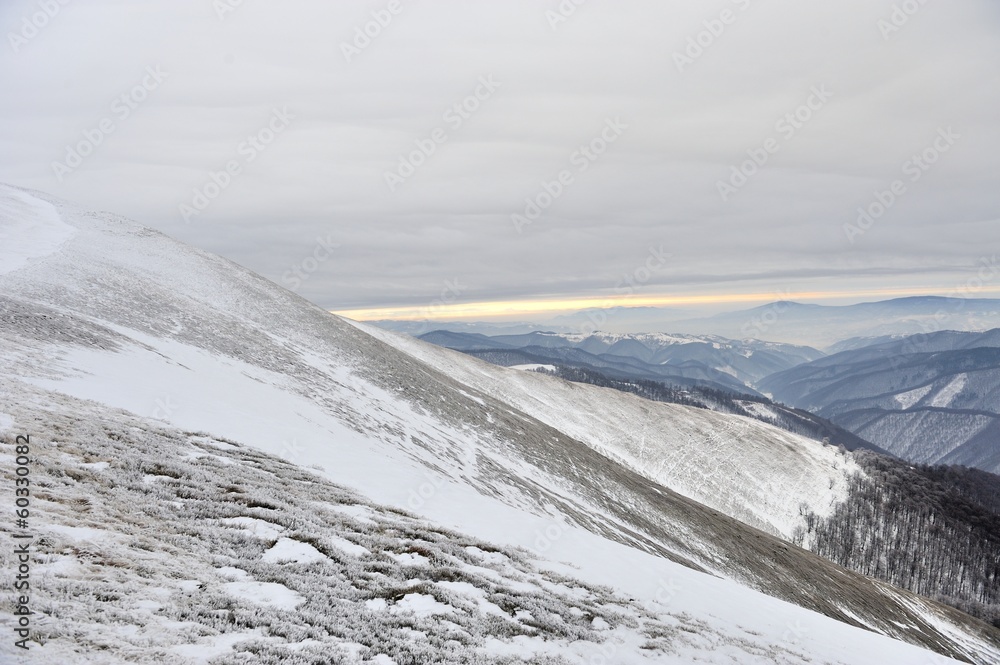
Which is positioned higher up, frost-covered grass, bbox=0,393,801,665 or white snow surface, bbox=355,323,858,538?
white snow surface, bbox=355,323,858,538

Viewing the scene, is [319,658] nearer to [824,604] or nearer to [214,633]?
[214,633]

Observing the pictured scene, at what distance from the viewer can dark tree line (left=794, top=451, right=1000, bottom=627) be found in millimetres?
120856

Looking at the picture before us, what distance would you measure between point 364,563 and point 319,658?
148 inches

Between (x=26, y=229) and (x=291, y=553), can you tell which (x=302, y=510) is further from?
(x=26, y=229)

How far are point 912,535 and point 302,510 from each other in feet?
564

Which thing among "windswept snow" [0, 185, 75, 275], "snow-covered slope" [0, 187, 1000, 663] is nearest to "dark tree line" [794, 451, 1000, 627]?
"snow-covered slope" [0, 187, 1000, 663]

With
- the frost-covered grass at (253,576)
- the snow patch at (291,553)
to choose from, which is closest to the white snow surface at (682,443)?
A: the frost-covered grass at (253,576)

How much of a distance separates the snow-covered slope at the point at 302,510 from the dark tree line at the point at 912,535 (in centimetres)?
7782

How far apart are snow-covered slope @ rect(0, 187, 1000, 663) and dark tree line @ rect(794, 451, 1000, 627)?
7782cm

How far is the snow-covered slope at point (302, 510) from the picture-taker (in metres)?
9.38

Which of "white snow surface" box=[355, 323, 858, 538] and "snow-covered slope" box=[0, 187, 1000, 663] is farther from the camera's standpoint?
"white snow surface" box=[355, 323, 858, 538]

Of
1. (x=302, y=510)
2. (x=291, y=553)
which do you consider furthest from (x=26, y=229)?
(x=291, y=553)

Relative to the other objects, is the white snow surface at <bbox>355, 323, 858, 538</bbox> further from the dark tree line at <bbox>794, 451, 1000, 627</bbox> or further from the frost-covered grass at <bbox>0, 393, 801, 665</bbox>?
the frost-covered grass at <bbox>0, 393, 801, 665</bbox>

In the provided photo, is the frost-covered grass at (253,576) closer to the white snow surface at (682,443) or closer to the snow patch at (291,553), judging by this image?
the snow patch at (291,553)
